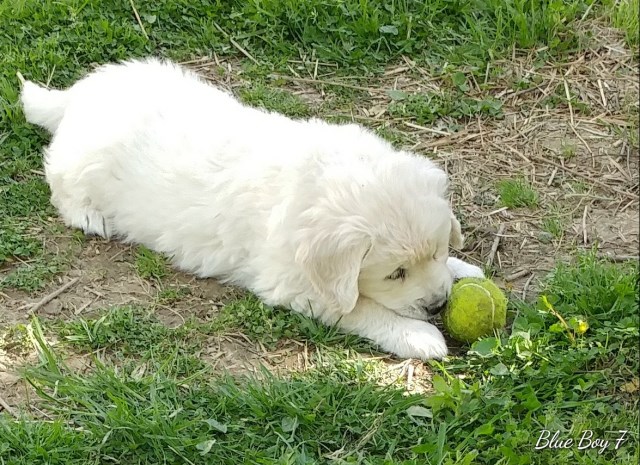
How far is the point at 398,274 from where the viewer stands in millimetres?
3795

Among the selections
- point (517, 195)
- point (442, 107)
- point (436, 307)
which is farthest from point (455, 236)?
point (442, 107)

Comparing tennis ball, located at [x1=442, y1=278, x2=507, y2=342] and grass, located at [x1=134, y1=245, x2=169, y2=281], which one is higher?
tennis ball, located at [x1=442, y1=278, x2=507, y2=342]

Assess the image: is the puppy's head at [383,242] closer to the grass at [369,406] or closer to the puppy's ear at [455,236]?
the puppy's ear at [455,236]

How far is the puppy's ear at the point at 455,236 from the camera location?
4059mm

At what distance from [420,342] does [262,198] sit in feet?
3.20

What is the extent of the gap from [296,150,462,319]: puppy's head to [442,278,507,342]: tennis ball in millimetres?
67

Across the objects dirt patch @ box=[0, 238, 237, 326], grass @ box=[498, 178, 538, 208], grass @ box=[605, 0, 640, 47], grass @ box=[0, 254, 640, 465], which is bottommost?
dirt patch @ box=[0, 238, 237, 326]

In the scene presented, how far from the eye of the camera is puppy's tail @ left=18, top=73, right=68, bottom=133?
5.18m

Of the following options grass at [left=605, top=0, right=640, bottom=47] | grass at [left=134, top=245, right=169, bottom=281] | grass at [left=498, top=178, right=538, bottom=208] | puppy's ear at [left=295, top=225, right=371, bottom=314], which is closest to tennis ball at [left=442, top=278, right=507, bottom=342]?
puppy's ear at [left=295, top=225, right=371, bottom=314]

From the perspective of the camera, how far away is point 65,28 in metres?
6.00

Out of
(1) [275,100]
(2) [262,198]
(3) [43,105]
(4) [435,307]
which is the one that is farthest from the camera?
(1) [275,100]

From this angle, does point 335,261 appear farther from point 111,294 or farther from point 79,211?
point 79,211

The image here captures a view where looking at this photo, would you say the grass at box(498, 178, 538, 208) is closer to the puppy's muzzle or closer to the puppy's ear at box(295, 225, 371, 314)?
the puppy's muzzle

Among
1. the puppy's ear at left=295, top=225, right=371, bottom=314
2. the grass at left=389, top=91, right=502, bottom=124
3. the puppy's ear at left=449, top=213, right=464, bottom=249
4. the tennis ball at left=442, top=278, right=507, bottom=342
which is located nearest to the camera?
the puppy's ear at left=295, top=225, right=371, bottom=314
